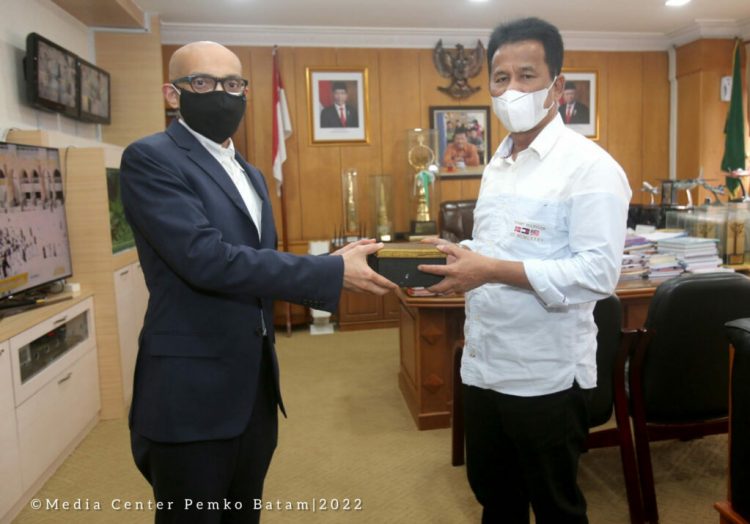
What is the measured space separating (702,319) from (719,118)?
5.25 metres

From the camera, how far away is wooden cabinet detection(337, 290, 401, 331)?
5.54m

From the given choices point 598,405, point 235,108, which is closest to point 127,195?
point 235,108

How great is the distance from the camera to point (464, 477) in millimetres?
2652

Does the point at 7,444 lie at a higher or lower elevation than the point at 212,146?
lower

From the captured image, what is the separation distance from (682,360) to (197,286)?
179 centimetres

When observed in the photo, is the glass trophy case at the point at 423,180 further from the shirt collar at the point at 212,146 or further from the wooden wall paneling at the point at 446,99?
the shirt collar at the point at 212,146

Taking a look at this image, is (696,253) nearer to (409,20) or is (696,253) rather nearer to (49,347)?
(49,347)

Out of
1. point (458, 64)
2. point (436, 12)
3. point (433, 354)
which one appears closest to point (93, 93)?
point (436, 12)

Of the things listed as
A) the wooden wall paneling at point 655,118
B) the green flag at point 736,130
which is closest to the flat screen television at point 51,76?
the wooden wall paneling at point 655,118

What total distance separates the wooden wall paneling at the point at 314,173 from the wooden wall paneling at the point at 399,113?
0.40 m

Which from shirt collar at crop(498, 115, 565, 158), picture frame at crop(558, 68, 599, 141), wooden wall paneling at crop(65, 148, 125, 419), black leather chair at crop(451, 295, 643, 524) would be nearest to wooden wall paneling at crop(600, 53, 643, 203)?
picture frame at crop(558, 68, 599, 141)

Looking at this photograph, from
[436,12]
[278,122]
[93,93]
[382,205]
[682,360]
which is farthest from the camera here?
[382,205]

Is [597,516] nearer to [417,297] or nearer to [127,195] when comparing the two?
[417,297]

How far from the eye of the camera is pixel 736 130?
6.06m
